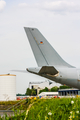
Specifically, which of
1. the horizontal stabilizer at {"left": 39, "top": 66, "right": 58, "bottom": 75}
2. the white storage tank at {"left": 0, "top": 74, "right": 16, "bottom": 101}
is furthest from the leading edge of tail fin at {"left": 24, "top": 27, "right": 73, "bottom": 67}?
the white storage tank at {"left": 0, "top": 74, "right": 16, "bottom": 101}

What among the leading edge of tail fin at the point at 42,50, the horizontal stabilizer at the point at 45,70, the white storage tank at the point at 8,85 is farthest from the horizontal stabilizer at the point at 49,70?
the white storage tank at the point at 8,85

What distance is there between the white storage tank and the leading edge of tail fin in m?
42.3

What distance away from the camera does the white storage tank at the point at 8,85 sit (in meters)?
63.4

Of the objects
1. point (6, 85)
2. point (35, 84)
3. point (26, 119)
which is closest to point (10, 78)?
point (6, 85)

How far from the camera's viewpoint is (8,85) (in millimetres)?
63500

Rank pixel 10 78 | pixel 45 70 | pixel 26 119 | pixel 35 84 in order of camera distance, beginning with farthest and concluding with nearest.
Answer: pixel 35 84 → pixel 10 78 → pixel 45 70 → pixel 26 119

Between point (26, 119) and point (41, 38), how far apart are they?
16.5m

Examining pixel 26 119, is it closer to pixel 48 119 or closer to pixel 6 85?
pixel 48 119

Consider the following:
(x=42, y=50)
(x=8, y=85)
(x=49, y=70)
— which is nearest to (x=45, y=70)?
(x=49, y=70)

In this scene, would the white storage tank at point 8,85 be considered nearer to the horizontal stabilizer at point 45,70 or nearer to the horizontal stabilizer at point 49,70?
the horizontal stabilizer at point 45,70

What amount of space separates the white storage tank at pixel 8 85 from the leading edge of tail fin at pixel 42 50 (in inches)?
1664

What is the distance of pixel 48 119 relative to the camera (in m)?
6.25

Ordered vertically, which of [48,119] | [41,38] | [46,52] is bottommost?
[48,119]

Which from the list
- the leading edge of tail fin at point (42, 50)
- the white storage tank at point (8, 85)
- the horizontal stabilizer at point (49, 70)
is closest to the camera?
the horizontal stabilizer at point (49, 70)
